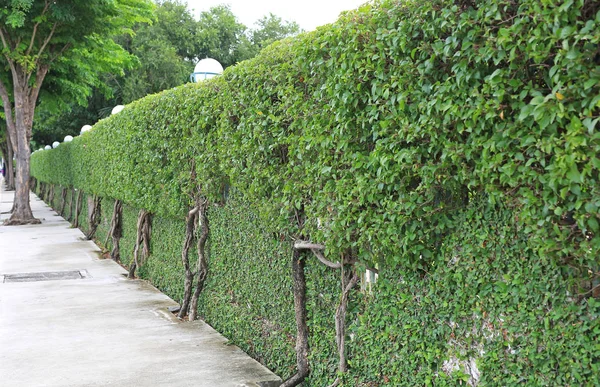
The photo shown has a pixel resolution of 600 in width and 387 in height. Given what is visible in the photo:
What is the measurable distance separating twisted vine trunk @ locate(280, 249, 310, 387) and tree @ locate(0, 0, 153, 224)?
1609 cm

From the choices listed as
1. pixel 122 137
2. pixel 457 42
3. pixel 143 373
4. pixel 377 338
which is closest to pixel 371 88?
pixel 457 42

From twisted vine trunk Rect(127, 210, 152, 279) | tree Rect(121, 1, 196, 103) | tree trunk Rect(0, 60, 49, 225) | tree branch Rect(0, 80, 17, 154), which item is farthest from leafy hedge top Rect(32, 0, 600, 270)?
tree Rect(121, 1, 196, 103)

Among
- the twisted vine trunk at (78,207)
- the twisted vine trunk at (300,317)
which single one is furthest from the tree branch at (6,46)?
the twisted vine trunk at (300,317)

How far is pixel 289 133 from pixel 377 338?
1699 mm

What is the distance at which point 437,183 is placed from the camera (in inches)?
123

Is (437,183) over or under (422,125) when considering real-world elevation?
under

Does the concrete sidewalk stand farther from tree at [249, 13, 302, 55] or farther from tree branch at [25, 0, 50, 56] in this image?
tree at [249, 13, 302, 55]

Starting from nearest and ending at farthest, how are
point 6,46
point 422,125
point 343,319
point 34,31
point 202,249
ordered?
point 422,125
point 343,319
point 202,249
point 34,31
point 6,46

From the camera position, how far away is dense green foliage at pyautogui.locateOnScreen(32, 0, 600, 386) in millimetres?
2416

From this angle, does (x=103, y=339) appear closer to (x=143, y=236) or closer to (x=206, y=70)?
(x=143, y=236)

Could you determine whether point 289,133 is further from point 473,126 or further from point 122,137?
point 122,137

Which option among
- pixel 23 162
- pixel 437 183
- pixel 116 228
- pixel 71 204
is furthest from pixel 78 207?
pixel 437 183

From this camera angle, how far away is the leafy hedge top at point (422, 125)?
2.33 metres

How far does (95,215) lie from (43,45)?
7.75 metres
